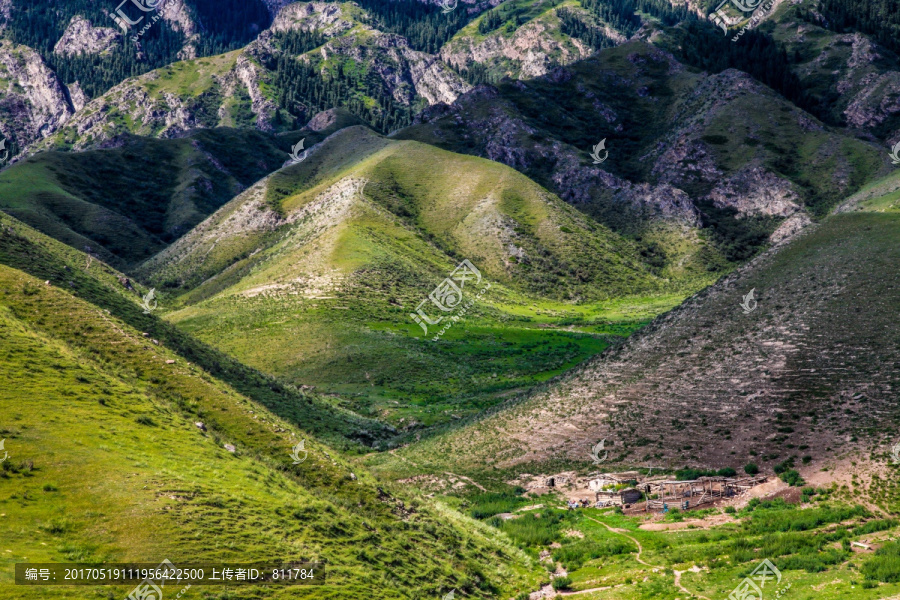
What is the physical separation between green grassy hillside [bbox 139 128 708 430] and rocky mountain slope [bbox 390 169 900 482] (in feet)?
52.9

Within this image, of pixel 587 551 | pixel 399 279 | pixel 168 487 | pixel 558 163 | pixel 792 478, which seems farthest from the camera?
pixel 558 163

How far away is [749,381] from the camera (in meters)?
47.4

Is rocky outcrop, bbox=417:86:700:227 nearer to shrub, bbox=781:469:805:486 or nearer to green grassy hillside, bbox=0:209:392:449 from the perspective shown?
green grassy hillside, bbox=0:209:392:449

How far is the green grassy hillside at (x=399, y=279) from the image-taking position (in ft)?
270

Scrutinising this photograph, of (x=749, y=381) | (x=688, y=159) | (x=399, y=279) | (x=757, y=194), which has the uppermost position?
(x=688, y=159)

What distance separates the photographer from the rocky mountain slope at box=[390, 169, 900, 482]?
139ft

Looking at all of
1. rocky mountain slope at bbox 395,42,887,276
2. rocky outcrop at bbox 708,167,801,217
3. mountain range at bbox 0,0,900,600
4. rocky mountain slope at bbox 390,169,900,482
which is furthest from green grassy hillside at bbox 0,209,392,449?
rocky outcrop at bbox 708,167,801,217

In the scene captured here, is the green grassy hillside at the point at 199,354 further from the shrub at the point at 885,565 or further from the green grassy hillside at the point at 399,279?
the shrub at the point at 885,565

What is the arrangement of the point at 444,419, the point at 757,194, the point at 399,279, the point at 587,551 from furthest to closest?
the point at 757,194 < the point at 399,279 < the point at 444,419 < the point at 587,551

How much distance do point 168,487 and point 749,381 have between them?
1494 inches

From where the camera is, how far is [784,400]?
44750mm

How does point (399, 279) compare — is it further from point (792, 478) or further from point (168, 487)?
point (168, 487)

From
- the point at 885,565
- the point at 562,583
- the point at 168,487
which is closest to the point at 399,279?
the point at 562,583

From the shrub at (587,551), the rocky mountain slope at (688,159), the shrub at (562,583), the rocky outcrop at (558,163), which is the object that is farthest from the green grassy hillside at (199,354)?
the rocky outcrop at (558,163)
